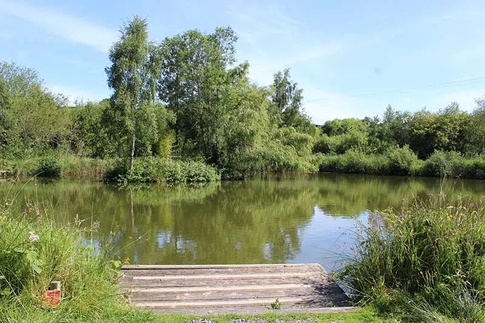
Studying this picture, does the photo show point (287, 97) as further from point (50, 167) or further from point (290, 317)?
point (290, 317)

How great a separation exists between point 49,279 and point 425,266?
3666 mm

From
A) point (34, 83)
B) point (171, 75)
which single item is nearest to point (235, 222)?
point (171, 75)

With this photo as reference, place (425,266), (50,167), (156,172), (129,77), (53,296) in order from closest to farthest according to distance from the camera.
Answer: (53,296)
(425,266)
(129,77)
(156,172)
(50,167)

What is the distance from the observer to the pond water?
7414 millimetres

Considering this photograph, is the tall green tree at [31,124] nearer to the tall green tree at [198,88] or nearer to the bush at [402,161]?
the tall green tree at [198,88]

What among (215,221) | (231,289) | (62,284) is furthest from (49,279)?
(215,221)

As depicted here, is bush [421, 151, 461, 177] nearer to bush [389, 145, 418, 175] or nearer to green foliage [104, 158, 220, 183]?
bush [389, 145, 418, 175]

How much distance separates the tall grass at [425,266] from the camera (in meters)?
3.65

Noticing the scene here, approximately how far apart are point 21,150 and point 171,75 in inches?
430

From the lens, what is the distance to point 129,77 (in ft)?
67.5

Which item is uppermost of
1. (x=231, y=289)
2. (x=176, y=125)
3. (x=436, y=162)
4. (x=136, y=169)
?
(x=176, y=125)

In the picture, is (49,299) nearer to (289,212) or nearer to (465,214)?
(465,214)

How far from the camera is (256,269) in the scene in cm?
556

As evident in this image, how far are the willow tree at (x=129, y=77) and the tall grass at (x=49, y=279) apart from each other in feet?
57.0
